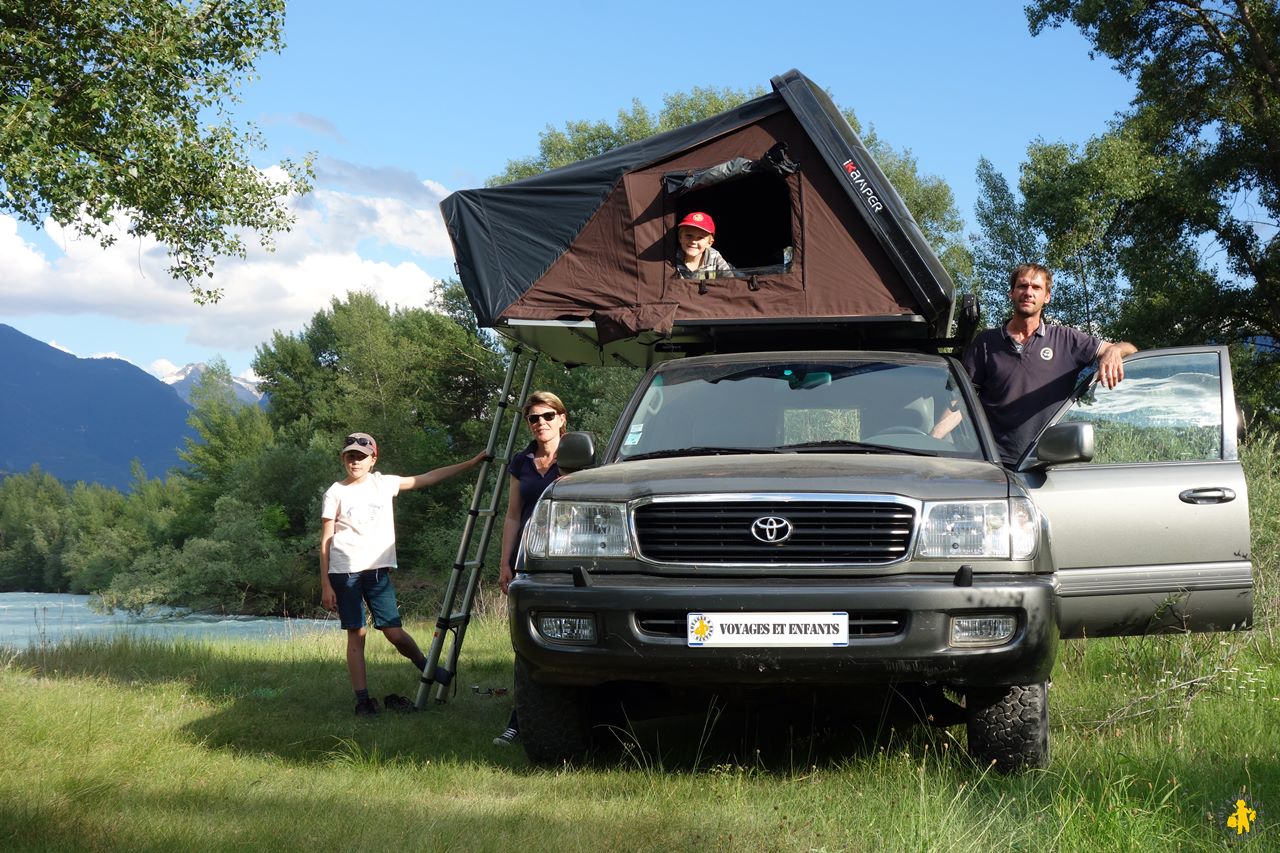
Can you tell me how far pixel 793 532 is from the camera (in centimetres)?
486

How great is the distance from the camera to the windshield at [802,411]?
5.81m

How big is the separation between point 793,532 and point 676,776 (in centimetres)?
125

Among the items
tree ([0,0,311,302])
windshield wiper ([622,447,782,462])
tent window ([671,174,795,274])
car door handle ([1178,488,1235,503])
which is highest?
tree ([0,0,311,302])

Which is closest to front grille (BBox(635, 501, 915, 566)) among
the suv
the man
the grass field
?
the suv

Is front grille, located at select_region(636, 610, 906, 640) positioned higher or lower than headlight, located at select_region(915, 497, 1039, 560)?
lower

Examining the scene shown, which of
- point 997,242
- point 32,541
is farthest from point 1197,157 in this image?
point 32,541

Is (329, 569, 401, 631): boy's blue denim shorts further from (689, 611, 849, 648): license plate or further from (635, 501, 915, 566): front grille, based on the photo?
(689, 611, 849, 648): license plate

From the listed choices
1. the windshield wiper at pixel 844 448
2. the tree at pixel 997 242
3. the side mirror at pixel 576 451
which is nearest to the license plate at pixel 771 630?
the windshield wiper at pixel 844 448

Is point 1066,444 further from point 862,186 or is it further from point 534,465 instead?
point 534,465

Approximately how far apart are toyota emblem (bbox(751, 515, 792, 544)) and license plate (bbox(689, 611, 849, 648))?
1.02 feet

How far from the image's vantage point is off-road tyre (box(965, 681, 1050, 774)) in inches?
201

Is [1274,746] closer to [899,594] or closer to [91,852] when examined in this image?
[899,594]

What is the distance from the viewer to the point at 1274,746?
5312mm

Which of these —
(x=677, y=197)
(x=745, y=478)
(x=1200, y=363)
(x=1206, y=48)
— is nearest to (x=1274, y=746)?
(x=1200, y=363)
